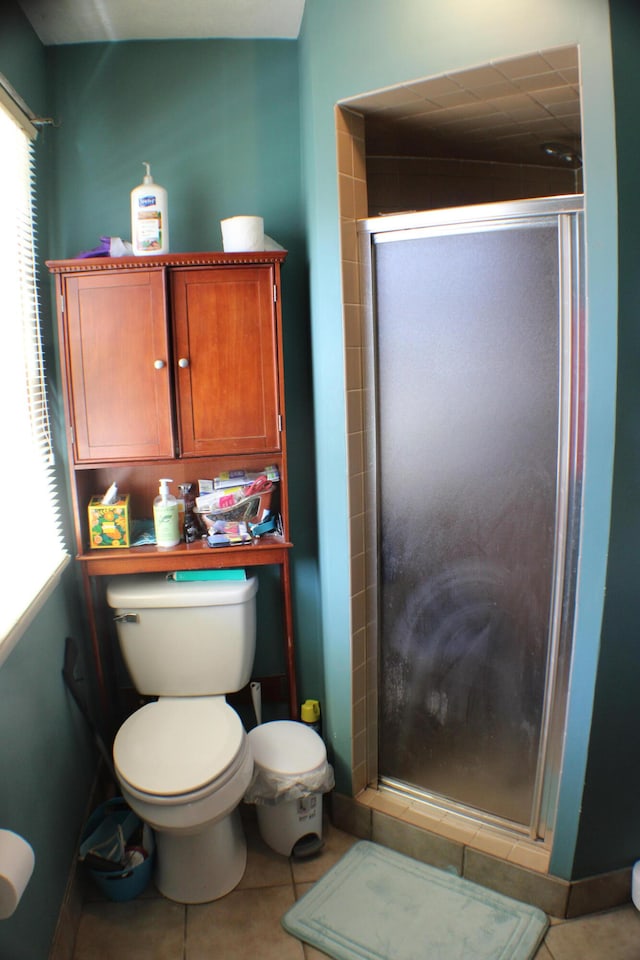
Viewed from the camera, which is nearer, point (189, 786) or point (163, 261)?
point (189, 786)

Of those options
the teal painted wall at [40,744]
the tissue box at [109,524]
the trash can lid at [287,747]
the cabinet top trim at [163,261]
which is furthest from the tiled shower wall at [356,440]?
the teal painted wall at [40,744]

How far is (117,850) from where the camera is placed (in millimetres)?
1994

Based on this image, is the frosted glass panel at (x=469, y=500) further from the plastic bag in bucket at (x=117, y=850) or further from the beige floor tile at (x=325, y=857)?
the plastic bag in bucket at (x=117, y=850)

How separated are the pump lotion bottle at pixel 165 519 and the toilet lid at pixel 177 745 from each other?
1.61 ft

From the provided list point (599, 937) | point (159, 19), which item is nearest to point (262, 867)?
point (599, 937)

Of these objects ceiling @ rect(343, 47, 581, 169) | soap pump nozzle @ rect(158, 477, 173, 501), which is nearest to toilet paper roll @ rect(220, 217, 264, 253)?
ceiling @ rect(343, 47, 581, 169)

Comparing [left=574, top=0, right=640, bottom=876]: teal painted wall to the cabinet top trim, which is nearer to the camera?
[left=574, top=0, right=640, bottom=876]: teal painted wall

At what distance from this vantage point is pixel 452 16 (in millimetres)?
1612

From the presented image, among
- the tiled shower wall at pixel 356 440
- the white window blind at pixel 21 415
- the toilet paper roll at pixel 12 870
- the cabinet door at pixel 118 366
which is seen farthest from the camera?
the cabinet door at pixel 118 366

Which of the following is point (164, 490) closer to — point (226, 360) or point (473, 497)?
point (226, 360)

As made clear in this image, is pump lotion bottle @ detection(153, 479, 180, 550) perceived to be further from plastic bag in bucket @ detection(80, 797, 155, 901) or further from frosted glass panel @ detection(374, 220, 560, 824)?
plastic bag in bucket @ detection(80, 797, 155, 901)

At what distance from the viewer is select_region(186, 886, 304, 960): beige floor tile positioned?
181 centimetres

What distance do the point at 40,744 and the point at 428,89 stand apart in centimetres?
189

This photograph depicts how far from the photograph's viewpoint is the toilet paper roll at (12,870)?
115cm
